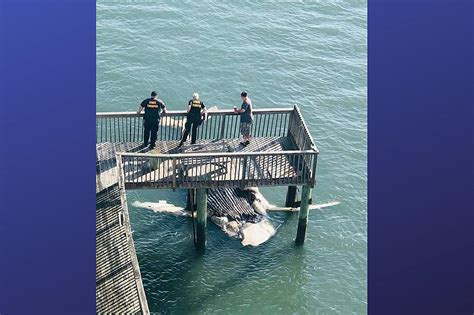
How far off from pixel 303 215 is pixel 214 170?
3697mm

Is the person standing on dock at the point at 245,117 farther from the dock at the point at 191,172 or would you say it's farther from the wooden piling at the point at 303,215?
the wooden piling at the point at 303,215

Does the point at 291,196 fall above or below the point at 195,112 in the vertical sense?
→ below

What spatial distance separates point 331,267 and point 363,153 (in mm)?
8320

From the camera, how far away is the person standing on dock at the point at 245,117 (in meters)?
A: 26.3

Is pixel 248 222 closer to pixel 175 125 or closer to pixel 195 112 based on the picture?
pixel 195 112

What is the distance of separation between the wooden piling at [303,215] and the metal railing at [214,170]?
909mm

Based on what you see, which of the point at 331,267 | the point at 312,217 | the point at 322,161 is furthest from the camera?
the point at 322,161

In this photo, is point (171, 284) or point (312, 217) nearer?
point (171, 284)

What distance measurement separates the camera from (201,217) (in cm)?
2631

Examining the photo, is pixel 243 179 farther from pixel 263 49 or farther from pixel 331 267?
pixel 263 49

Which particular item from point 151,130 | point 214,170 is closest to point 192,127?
point 151,130

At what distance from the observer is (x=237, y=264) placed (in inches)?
1049

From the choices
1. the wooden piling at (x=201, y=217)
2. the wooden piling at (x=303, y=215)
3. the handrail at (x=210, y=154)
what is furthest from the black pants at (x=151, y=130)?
the wooden piling at (x=303, y=215)
